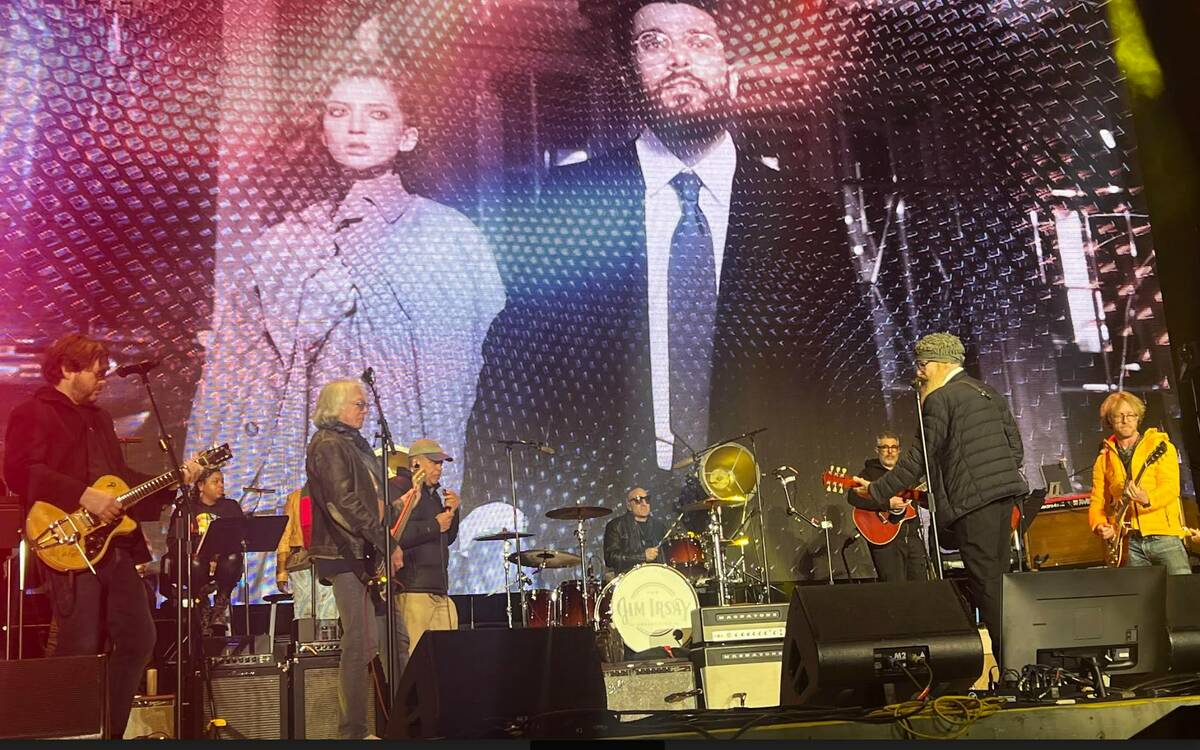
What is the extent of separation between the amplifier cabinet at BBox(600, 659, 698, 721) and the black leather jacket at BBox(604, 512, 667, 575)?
92 cm

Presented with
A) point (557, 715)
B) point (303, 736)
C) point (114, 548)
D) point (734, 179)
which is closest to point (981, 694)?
point (557, 715)

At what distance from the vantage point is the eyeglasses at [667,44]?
5980 mm

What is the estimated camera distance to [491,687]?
10.5 feet

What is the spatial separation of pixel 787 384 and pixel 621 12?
232 cm

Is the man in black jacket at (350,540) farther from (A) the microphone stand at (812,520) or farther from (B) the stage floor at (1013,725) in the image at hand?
(A) the microphone stand at (812,520)

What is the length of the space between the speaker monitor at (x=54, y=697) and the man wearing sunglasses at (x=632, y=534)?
2.72m

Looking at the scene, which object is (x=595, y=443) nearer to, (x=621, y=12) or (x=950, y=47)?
(x=621, y=12)

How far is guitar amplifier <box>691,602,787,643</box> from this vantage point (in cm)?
487

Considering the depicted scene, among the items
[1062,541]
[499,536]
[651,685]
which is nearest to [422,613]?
[499,536]

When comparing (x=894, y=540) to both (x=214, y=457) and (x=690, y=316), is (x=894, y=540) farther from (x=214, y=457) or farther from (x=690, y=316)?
(x=214, y=457)

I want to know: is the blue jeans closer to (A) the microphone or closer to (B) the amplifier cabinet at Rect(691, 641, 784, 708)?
(B) the amplifier cabinet at Rect(691, 641, 784, 708)

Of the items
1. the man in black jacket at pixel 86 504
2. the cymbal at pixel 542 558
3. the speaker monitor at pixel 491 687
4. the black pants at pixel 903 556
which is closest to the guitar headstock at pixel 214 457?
the man in black jacket at pixel 86 504

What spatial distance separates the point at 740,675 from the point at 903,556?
5.93 feet

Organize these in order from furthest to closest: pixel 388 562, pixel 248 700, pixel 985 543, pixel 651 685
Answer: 1. pixel 651 685
2. pixel 248 700
3. pixel 388 562
4. pixel 985 543
